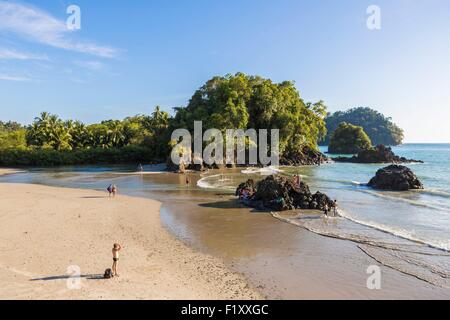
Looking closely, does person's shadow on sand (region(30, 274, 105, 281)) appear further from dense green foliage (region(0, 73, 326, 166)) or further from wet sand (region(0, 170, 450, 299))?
dense green foliage (region(0, 73, 326, 166))

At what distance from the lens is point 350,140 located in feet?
461

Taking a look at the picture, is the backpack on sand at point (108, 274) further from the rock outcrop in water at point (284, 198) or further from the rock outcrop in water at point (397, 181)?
the rock outcrop in water at point (397, 181)

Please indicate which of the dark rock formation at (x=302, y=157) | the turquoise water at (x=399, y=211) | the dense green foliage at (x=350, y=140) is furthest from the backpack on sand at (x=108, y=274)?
the dense green foliage at (x=350, y=140)

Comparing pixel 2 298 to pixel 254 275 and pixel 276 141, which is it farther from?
pixel 276 141

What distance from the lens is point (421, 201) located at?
111ft

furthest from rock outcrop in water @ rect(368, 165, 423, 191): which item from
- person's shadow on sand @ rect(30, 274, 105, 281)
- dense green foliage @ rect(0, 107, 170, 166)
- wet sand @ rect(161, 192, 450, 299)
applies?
dense green foliage @ rect(0, 107, 170, 166)

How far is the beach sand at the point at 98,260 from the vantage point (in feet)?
39.0

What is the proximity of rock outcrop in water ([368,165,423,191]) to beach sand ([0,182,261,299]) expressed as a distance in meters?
30.5

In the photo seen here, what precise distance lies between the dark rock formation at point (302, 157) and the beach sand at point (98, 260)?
199 ft

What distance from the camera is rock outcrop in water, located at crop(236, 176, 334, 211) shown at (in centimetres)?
2795

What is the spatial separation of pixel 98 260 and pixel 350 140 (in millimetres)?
138310

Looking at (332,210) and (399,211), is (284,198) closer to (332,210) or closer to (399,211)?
(332,210)
